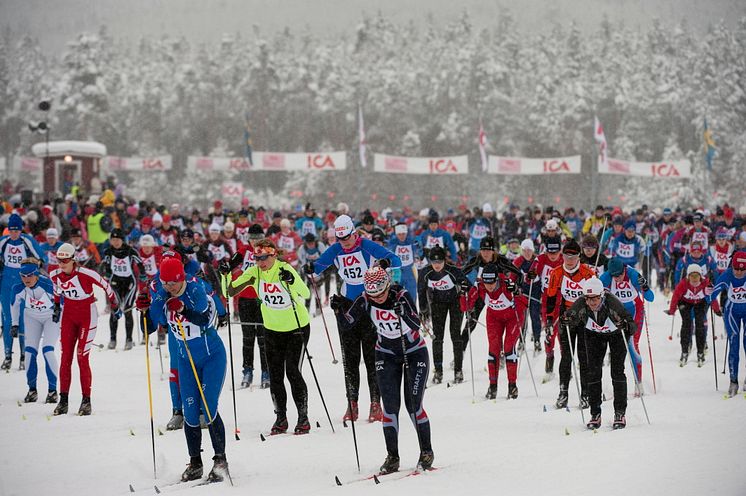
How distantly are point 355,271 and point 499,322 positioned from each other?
86.9 inches

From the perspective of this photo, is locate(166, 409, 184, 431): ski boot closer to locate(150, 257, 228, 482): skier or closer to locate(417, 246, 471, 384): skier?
locate(150, 257, 228, 482): skier

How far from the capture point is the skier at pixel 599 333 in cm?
938

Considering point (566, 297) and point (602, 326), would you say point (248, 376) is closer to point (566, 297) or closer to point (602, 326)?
point (566, 297)

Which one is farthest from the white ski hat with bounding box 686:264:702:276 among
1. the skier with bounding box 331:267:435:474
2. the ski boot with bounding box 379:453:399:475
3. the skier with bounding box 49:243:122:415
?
the skier with bounding box 49:243:122:415

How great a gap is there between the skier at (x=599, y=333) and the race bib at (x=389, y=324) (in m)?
2.45

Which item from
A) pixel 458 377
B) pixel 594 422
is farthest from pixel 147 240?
pixel 594 422

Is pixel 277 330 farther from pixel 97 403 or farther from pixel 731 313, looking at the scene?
pixel 731 313

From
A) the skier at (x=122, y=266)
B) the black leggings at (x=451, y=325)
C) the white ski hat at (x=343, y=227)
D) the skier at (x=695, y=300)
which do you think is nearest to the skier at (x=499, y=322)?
the black leggings at (x=451, y=325)

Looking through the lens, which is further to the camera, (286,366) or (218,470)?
(286,366)

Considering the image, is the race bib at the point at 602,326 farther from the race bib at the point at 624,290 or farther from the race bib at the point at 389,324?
the race bib at the point at 389,324

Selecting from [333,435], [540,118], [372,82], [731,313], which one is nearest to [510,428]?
[333,435]

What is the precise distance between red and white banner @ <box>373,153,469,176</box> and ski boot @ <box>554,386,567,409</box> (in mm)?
36731

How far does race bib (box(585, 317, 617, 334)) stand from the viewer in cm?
946

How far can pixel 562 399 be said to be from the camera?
10828mm
